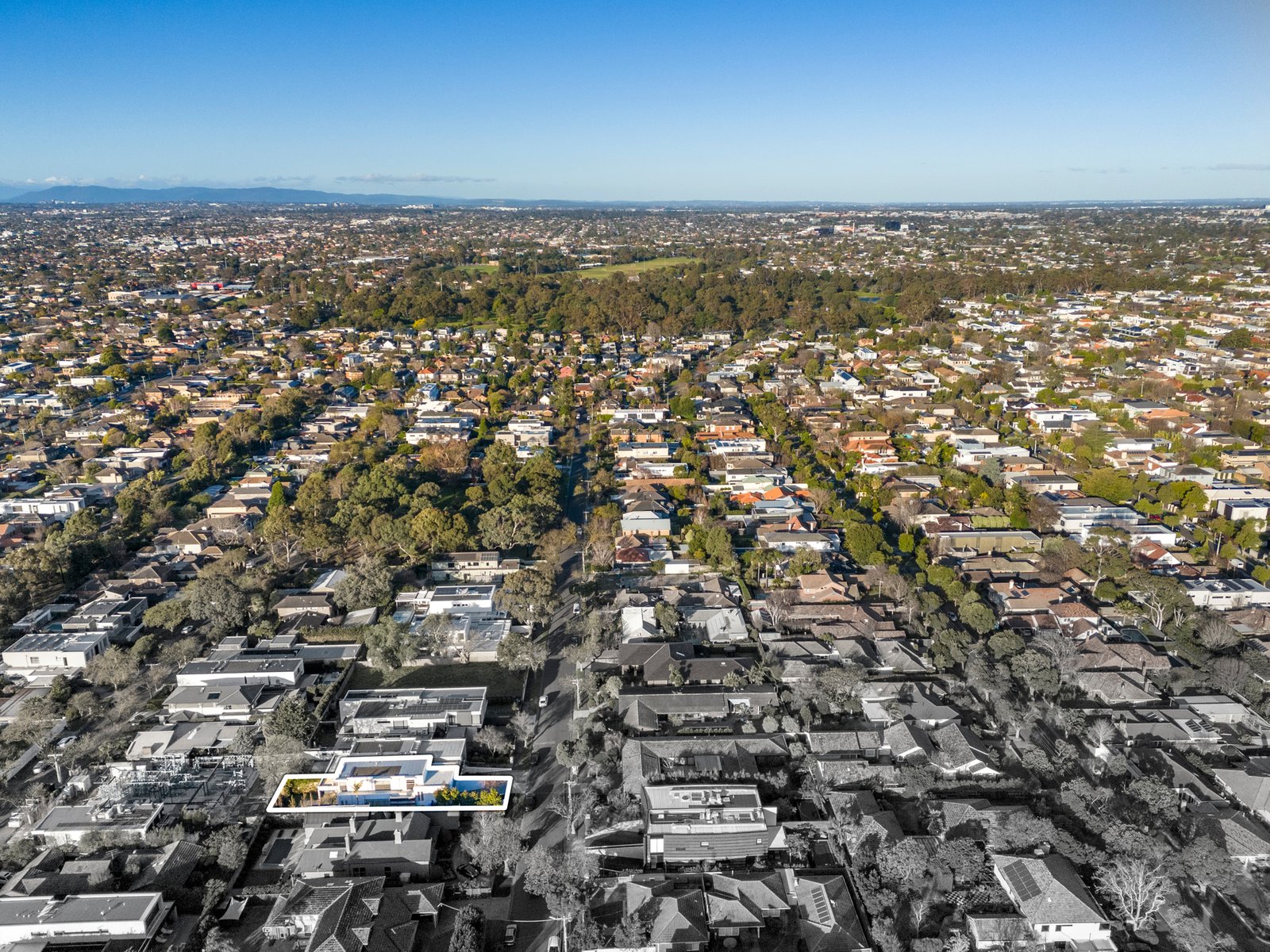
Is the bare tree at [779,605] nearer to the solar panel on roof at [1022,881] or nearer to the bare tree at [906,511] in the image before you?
the bare tree at [906,511]

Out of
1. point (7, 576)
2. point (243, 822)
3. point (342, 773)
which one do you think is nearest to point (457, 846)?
point (342, 773)

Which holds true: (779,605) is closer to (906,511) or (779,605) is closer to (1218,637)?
(906,511)

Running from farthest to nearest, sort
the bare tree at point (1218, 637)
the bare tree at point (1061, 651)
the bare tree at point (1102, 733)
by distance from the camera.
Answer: the bare tree at point (1218, 637)
the bare tree at point (1061, 651)
the bare tree at point (1102, 733)

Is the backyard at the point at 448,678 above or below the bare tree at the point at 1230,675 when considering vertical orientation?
below

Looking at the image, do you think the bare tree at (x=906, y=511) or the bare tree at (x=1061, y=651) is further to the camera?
the bare tree at (x=906, y=511)

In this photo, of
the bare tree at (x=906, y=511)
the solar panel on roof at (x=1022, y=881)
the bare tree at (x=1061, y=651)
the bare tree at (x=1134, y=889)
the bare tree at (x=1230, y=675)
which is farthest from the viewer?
the bare tree at (x=906, y=511)

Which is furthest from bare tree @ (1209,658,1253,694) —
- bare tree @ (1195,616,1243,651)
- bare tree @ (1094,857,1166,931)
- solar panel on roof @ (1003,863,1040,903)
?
solar panel on roof @ (1003,863,1040,903)

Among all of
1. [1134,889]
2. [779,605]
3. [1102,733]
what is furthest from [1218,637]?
[779,605]

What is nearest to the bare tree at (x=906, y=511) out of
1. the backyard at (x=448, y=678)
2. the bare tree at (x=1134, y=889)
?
the bare tree at (x=1134, y=889)
